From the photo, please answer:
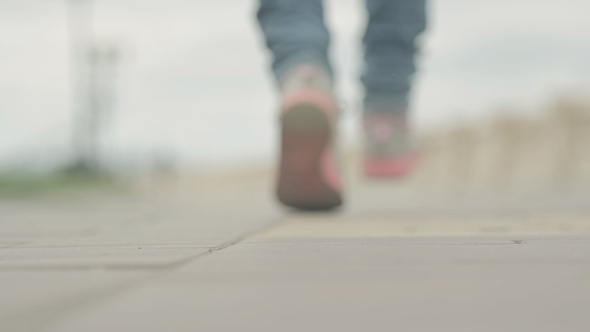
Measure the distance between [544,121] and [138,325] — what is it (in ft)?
32.8

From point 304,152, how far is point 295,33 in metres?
0.36

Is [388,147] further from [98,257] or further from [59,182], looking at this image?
[59,182]

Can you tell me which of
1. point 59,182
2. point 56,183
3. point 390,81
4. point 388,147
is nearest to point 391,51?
point 390,81

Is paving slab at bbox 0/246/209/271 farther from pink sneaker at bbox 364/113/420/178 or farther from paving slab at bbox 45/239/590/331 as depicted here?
pink sneaker at bbox 364/113/420/178

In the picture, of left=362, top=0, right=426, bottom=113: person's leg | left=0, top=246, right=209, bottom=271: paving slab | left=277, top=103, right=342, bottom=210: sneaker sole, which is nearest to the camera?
left=0, top=246, right=209, bottom=271: paving slab

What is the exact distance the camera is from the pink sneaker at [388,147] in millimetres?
3715

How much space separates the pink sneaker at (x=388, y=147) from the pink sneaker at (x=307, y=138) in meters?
1.41

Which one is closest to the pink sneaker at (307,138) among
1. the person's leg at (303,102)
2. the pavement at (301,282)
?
the person's leg at (303,102)

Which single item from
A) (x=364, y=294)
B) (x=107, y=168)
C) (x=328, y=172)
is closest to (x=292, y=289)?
(x=364, y=294)

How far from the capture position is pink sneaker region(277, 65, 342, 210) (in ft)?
7.16

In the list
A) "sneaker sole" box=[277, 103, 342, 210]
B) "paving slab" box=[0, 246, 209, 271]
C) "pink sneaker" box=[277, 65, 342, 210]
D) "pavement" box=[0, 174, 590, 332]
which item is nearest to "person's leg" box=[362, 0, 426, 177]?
"pink sneaker" box=[277, 65, 342, 210]

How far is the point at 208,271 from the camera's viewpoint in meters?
1.01

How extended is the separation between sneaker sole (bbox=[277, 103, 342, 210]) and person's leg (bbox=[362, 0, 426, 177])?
931mm

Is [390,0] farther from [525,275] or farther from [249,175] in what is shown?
[249,175]
